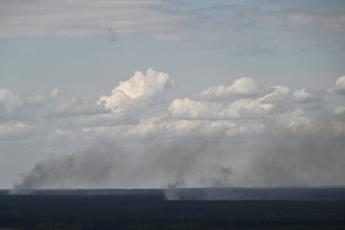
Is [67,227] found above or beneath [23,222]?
above

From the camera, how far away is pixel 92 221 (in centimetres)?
11644

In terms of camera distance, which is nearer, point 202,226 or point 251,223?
point 202,226

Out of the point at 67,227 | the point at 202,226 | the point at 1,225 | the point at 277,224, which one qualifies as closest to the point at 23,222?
the point at 1,225

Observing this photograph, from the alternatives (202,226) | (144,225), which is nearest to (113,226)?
(144,225)

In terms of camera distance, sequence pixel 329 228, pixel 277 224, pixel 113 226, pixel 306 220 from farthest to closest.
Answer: pixel 306 220 < pixel 277 224 < pixel 113 226 < pixel 329 228

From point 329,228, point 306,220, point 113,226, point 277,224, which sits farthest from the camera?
point 306,220

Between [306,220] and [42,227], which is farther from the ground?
[42,227]

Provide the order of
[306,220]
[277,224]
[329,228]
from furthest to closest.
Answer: [306,220] < [277,224] < [329,228]

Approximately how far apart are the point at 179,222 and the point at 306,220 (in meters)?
19.7

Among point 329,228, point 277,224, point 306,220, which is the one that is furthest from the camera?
point 306,220

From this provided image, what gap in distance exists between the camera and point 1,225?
110 metres

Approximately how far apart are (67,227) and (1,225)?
1226cm

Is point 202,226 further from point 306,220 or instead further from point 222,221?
point 306,220

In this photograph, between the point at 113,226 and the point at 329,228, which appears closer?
the point at 329,228
